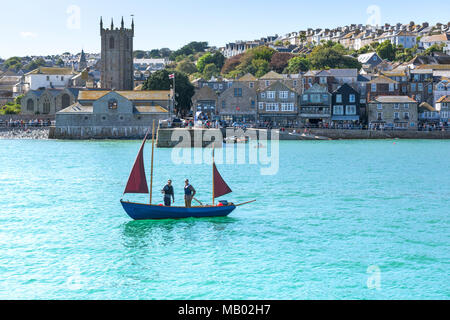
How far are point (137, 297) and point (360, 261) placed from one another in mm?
7995

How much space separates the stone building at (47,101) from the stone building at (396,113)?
176 ft

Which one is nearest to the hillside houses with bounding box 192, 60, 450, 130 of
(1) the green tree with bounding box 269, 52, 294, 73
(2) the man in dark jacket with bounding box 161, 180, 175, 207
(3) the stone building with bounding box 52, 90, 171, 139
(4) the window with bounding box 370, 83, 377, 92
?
(4) the window with bounding box 370, 83, 377, 92

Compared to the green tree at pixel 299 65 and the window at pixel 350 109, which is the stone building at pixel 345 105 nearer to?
the window at pixel 350 109

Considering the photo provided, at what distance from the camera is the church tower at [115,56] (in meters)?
119

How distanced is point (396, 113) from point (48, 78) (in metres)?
83.6

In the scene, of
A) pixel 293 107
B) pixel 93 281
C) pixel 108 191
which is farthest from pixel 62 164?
pixel 293 107

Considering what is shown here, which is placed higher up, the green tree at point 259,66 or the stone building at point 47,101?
the green tree at point 259,66

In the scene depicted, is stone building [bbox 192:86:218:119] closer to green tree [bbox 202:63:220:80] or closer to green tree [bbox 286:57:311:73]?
green tree [bbox 286:57:311:73]

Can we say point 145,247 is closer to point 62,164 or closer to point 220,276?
point 220,276

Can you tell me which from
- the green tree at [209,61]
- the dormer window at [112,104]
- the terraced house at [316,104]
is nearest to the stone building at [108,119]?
the dormer window at [112,104]

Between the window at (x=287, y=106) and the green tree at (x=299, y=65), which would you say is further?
the green tree at (x=299, y=65)

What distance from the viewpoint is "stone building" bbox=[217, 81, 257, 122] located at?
97.1 m

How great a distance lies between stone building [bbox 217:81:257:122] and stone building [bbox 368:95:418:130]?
18.8 m

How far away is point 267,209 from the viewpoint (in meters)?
30.7
